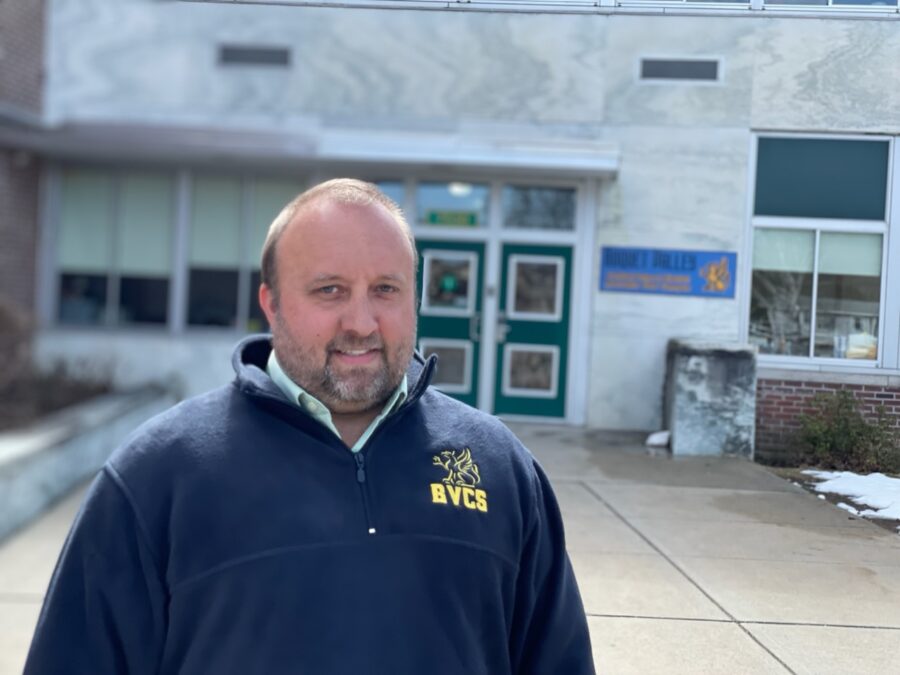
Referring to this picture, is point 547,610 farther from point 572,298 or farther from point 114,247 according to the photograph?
point 114,247

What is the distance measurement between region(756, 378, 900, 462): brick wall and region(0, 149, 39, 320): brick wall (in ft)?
31.7

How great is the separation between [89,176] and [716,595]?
10.3 metres

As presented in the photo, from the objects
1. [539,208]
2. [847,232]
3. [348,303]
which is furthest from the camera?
[539,208]

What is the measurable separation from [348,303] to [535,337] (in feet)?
2.08

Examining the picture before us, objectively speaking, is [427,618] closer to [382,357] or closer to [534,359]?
[382,357]

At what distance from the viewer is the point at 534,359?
7.69ft

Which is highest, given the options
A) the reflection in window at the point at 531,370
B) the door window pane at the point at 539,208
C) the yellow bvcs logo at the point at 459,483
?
the door window pane at the point at 539,208

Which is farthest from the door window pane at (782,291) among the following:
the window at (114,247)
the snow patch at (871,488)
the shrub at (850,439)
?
the window at (114,247)

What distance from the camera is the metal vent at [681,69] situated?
2.03 meters

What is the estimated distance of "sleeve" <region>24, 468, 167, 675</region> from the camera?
1.91 m

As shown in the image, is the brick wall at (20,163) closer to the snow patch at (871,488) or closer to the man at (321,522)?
the man at (321,522)

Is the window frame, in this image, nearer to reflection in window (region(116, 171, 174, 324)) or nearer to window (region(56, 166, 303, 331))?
window (region(56, 166, 303, 331))

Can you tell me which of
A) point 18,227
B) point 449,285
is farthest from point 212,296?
point 449,285

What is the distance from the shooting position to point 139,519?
1.92m
